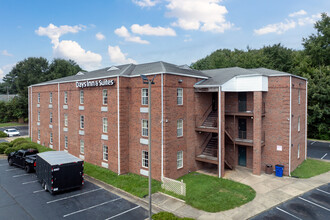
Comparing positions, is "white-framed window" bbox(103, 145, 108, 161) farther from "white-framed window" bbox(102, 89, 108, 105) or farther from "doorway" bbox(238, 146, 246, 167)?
"doorway" bbox(238, 146, 246, 167)

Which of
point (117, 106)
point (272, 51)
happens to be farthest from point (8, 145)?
point (272, 51)

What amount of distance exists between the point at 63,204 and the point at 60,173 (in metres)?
2.46

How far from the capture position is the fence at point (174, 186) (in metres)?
16.4

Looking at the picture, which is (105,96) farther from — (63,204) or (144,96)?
(63,204)

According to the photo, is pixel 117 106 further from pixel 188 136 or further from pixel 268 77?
pixel 268 77

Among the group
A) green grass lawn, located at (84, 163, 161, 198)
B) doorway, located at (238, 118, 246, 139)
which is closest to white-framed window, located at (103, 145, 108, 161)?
green grass lawn, located at (84, 163, 161, 198)

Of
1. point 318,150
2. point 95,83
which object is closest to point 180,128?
point 95,83

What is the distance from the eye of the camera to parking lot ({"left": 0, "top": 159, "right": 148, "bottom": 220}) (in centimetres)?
1419

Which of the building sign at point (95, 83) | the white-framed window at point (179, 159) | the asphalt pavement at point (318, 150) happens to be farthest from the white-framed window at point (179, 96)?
the asphalt pavement at point (318, 150)

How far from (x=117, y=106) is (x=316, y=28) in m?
46.1

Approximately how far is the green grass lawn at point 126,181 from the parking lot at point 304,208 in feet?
26.3

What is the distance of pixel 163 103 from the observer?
19.3m

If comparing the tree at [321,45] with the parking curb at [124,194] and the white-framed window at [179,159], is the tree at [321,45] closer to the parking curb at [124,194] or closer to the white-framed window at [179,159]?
the white-framed window at [179,159]

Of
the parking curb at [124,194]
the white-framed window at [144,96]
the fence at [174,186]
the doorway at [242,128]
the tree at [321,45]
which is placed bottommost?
the parking curb at [124,194]
